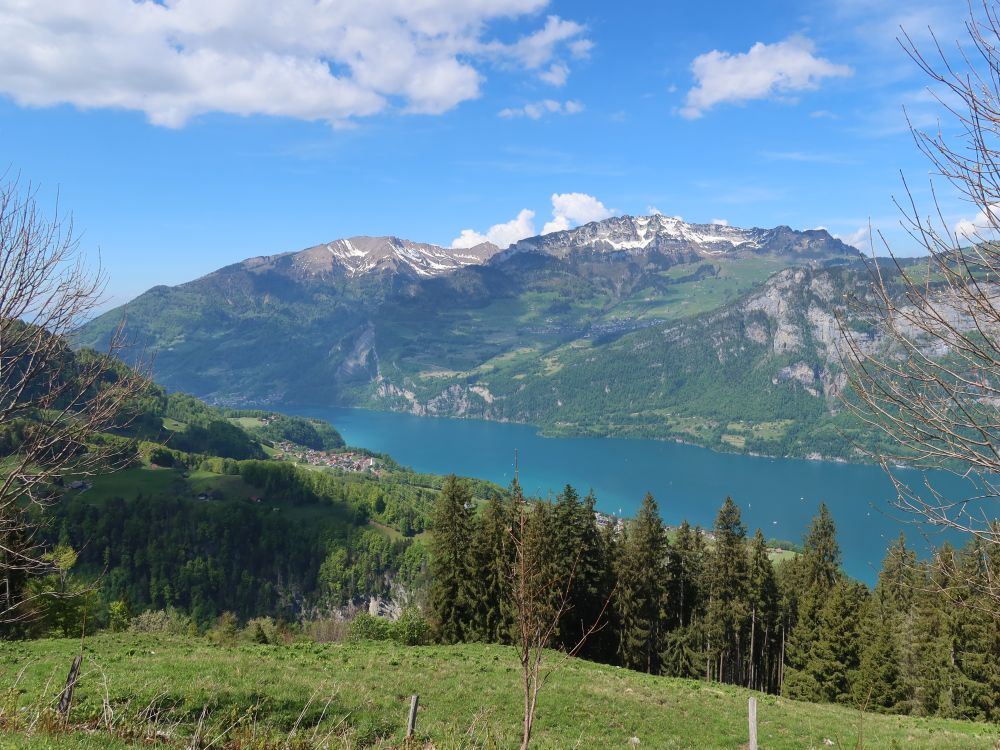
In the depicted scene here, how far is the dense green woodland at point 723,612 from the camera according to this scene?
3092 centimetres

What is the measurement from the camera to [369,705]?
587 inches

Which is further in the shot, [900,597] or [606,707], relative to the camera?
[900,597]

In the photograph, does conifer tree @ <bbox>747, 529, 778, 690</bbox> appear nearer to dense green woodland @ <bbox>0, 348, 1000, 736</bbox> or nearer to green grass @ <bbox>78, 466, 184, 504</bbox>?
dense green woodland @ <bbox>0, 348, 1000, 736</bbox>

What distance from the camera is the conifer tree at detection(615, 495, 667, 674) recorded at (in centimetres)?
3638

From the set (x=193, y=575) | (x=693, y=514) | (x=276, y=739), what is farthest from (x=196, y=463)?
(x=276, y=739)

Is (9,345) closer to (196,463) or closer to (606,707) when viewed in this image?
(606,707)

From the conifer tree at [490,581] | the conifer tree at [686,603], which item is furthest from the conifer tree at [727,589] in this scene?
the conifer tree at [490,581]

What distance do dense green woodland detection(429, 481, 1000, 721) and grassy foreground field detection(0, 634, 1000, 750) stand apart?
1028 centimetres

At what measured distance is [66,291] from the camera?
933cm

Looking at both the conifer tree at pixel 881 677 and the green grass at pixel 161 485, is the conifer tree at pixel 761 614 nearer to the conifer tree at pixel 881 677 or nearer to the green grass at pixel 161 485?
the conifer tree at pixel 881 677

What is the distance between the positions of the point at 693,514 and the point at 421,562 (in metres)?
79.6

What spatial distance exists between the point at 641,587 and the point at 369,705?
25255 millimetres

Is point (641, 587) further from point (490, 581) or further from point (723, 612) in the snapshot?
point (490, 581)

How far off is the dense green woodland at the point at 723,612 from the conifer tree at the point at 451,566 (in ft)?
0.23
